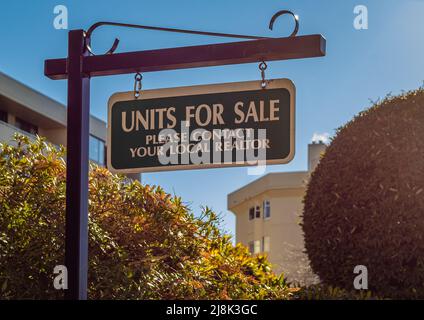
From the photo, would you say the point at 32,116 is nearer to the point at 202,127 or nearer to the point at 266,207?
the point at 266,207

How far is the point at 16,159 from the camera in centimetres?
961

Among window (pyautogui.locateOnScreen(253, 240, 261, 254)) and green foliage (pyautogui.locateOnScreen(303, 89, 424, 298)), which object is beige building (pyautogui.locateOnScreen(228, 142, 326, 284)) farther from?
green foliage (pyautogui.locateOnScreen(303, 89, 424, 298))

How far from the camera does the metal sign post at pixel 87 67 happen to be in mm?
5941

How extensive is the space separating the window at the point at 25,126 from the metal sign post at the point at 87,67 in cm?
3263

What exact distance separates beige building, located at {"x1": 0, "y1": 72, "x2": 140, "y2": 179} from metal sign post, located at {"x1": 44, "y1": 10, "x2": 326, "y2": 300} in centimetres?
2686

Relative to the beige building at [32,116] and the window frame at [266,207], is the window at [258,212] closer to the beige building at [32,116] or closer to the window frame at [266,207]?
the window frame at [266,207]

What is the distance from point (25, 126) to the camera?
128 ft

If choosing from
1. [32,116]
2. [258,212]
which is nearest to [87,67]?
[32,116]

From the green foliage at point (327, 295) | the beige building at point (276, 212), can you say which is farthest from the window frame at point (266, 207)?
the green foliage at point (327, 295)

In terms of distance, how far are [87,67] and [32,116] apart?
3263cm

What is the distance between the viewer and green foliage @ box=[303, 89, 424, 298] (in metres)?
11.4
